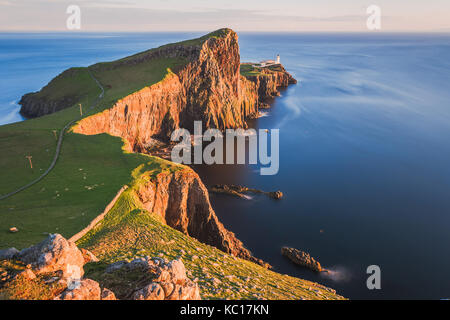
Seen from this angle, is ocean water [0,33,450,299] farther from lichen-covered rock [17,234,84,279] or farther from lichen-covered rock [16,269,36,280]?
lichen-covered rock [16,269,36,280]

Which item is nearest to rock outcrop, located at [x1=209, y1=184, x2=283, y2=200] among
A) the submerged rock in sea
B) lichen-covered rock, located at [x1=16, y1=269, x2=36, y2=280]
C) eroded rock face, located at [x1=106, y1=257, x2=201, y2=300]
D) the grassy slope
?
the submerged rock in sea

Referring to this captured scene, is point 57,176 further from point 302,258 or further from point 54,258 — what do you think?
point 302,258

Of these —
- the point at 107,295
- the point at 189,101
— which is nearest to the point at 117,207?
the point at 107,295

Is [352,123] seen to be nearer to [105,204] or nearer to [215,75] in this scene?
[215,75]

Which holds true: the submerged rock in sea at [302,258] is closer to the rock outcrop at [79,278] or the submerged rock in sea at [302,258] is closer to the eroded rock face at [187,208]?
the eroded rock face at [187,208]

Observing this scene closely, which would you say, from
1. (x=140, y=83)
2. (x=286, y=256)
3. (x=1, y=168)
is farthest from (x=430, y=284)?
(x=140, y=83)

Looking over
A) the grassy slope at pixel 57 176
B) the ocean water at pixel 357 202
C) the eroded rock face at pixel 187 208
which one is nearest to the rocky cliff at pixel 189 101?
the grassy slope at pixel 57 176
